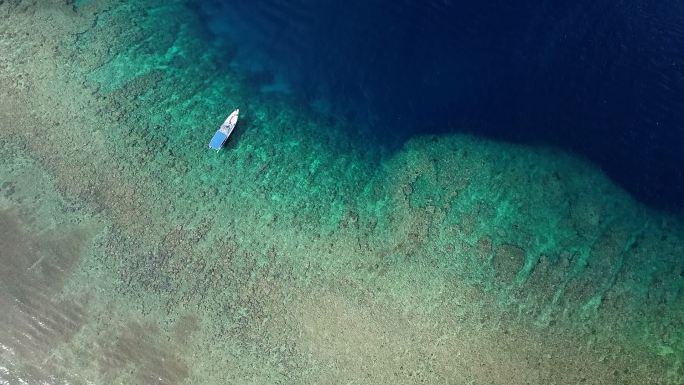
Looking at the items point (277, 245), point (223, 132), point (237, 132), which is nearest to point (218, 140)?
point (223, 132)

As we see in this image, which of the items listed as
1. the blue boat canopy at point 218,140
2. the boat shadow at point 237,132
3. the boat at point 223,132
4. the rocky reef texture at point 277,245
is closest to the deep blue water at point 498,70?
the rocky reef texture at point 277,245

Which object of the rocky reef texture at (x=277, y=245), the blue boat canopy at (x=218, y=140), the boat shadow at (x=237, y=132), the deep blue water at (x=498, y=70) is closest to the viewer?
the rocky reef texture at (x=277, y=245)

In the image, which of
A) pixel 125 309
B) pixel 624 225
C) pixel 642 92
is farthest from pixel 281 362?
pixel 642 92

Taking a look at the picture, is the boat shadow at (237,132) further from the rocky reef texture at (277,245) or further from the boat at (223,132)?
the boat at (223,132)

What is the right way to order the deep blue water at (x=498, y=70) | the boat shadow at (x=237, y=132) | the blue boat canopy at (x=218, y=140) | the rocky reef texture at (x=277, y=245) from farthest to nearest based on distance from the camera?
the deep blue water at (x=498, y=70) < the boat shadow at (x=237, y=132) < the blue boat canopy at (x=218, y=140) < the rocky reef texture at (x=277, y=245)

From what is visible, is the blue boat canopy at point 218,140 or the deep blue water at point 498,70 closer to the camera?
the blue boat canopy at point 218,140

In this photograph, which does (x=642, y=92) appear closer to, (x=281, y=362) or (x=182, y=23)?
(x=281, y=362)
